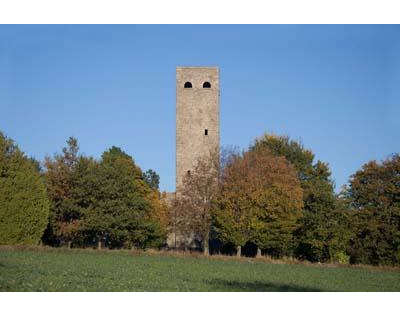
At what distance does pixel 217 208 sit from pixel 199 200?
1910mm

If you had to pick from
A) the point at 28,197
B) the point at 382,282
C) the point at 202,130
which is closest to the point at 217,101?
the point at 202,130

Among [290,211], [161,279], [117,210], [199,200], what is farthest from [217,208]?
[161,279]

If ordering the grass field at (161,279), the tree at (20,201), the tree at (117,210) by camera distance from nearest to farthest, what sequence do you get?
the grass field at (161,279) < the tree at (20,201) < the tree at (117,210)

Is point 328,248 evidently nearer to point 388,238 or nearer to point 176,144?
point 388,238

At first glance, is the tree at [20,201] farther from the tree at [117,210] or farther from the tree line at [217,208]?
the tree at [117,210]

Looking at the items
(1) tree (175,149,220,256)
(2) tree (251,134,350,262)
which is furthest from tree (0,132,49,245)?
(2) tree (251,134,350,262)

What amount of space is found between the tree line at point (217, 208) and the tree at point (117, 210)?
0.25 feet

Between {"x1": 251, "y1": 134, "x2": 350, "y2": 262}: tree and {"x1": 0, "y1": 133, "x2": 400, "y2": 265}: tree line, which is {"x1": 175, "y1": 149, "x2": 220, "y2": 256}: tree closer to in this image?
{"x1": 0, "y1": 133, "x2": 400, "y2": 265}: tree line

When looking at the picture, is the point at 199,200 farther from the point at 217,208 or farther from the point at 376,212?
the point at 376,212

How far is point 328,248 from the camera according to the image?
44906 mm

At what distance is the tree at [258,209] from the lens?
44.7 metres

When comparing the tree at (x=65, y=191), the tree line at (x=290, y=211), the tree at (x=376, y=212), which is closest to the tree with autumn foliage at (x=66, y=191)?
the tree at (x=65, y=191)

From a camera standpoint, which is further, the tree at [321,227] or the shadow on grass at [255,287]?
the tree at [321,227]

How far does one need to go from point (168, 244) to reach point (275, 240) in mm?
11271
